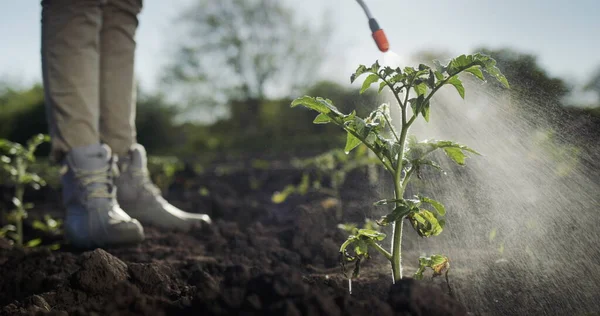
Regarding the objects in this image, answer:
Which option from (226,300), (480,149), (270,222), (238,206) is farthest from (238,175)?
(226,300)

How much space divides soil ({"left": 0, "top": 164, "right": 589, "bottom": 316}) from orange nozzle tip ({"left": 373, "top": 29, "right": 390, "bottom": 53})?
2.91 feet

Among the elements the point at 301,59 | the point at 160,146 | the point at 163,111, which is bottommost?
the point at 160,146

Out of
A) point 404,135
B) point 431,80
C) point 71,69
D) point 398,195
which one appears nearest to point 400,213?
point 398,195

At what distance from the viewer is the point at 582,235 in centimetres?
201

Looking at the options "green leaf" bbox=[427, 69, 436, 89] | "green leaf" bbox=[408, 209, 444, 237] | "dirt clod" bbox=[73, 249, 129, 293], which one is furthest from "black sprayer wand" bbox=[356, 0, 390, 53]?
"dirt clod" bbox=[73, 249, 129, 293]

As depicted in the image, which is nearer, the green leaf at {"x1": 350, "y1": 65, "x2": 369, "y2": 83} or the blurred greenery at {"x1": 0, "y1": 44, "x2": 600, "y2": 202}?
the green leaf at {"x1": 350, "y1": 65, "x2": 369, "y2": 83}

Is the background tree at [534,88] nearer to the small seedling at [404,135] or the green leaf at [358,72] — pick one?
the small seedling at [404,135]

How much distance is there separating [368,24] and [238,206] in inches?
110

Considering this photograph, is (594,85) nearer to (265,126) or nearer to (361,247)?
(361,247)

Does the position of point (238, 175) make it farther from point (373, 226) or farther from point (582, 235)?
point (582, 235)

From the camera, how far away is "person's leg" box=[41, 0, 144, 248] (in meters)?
2.88

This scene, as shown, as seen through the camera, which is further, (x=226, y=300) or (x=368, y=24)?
(x=368, y=24)

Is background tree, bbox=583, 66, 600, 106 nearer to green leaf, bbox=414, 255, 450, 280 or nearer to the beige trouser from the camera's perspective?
green leaf, bbox=414, 255, 450, 280

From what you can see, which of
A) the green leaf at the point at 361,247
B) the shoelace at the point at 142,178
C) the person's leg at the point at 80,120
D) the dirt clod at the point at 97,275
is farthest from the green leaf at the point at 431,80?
the shoelace at the point at 142,178
